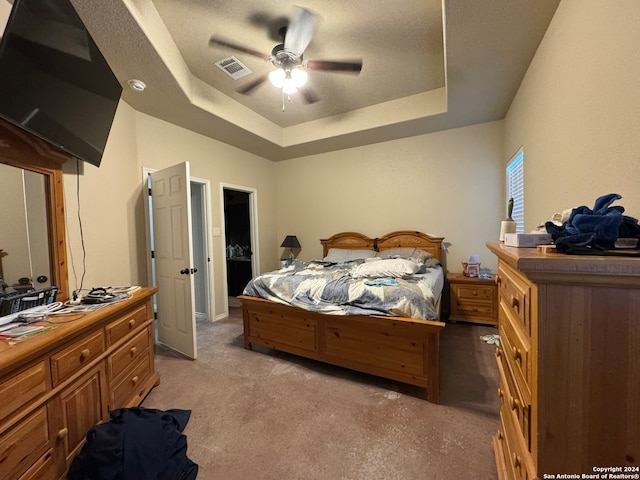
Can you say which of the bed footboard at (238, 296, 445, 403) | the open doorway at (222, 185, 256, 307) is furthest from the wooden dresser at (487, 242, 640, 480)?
the open doorway at (222, 185, 256, 307)

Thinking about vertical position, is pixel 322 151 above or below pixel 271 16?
below

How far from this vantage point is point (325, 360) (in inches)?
95.7

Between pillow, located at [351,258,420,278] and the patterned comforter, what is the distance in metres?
0.06

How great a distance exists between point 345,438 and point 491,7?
2.87 meters

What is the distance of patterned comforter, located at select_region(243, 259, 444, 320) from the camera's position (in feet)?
6.84

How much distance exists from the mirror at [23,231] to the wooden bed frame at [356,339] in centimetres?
157

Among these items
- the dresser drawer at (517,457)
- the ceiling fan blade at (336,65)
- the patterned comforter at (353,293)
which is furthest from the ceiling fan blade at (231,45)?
the dresser drawer at (517,457)

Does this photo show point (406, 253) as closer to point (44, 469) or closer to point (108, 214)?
point (108, 214)

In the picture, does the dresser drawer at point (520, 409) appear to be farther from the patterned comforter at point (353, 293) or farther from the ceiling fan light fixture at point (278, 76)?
the ceiling fan light fixture at point (278, 76)

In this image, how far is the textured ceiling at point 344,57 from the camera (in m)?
1.82

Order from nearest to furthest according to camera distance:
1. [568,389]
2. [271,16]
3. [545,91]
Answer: [568,389] → [545,91] → [271,16]

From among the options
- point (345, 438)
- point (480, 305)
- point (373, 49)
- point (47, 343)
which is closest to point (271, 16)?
point (373, 49)

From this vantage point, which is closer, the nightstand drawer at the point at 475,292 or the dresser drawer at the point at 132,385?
the dresser drawer at the point at 132,385

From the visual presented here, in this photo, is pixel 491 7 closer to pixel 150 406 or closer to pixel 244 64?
pixel 244 64
